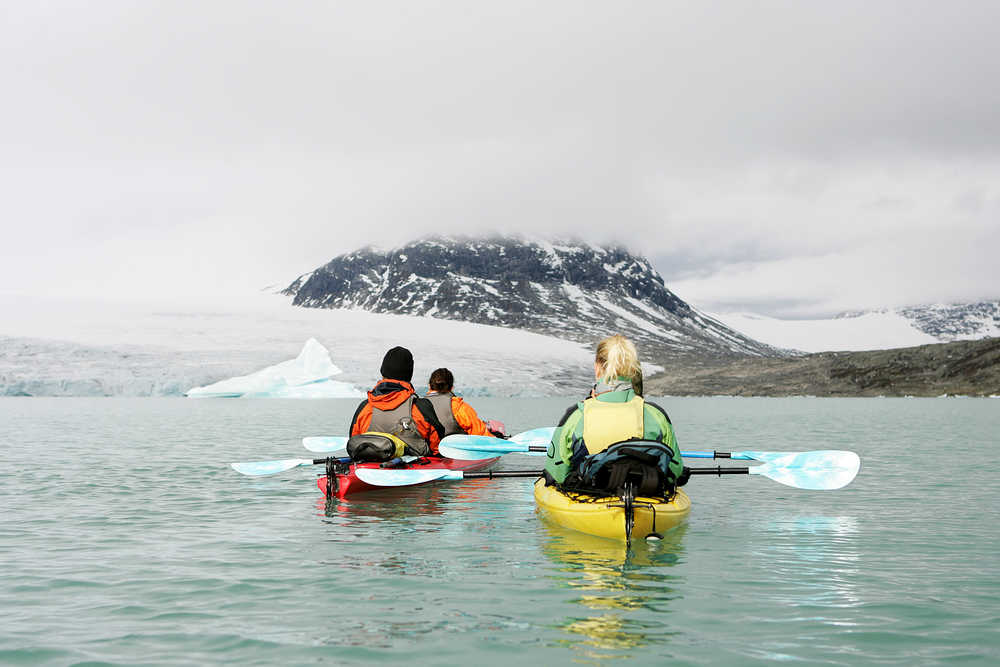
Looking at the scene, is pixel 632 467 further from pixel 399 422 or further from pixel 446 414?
pixel 446 414

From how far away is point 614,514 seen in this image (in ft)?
30.0

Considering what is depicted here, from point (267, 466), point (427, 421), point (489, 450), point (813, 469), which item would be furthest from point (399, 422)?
point (813, 469)

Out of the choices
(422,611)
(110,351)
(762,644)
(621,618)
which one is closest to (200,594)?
(422,611)

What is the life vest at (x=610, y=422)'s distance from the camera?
29.6ft

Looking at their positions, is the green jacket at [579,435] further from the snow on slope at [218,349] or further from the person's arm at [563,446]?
the snow on slope at [218,349]

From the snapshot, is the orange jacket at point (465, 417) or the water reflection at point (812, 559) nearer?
the water reflection at point (812, 559)

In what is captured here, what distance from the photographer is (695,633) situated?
623 centimetres

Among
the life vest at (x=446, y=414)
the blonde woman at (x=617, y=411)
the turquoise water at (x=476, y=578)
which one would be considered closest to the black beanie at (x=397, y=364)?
the life vest at (x=446, y=414)

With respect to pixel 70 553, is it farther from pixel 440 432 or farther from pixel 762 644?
pixel 762 644

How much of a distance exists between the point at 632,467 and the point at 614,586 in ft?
5.93

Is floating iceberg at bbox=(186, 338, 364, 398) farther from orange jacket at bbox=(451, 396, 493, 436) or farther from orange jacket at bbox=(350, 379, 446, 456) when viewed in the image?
orange jacket at bbox=(350, 379, 446, 456)

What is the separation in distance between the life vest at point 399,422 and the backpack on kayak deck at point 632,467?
4.81 m

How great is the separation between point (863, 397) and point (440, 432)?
115835mm

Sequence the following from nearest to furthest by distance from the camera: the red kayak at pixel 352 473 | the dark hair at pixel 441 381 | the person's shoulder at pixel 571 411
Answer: the person's shoulder at pixel 571 411, the red kayak at pixel 352 473, the dark hair at pixel 441 381
